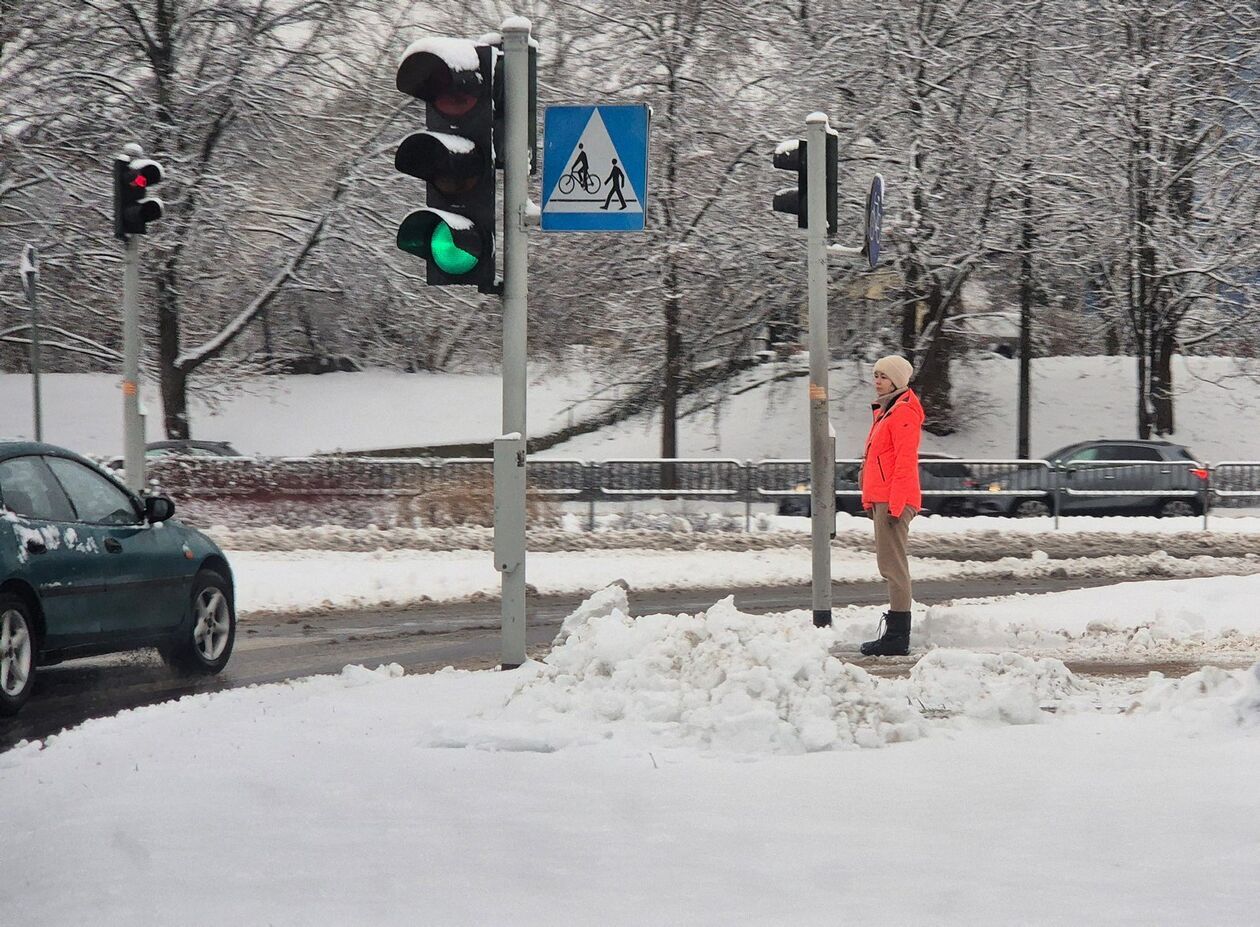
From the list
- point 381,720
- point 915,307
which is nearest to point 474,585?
point 381,720

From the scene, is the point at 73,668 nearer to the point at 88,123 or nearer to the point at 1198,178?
the point at 88,123

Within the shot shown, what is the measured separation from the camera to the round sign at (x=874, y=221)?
35.0 ft

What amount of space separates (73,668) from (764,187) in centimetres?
2048

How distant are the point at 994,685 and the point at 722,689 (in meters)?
1.40

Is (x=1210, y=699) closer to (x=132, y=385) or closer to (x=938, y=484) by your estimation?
(x=132, y=385)

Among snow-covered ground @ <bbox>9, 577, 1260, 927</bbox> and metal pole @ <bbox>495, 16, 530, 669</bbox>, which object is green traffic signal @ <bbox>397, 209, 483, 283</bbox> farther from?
snow-covered ground @ <bbox>9, 577, 1260, 927</bbox>

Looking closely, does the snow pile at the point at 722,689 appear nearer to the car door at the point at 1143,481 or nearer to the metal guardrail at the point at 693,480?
Result: the metal guardrail at the point at 693,480

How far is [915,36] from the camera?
2830 centimetres

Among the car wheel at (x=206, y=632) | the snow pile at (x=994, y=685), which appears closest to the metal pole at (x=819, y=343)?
the snow pile at (x=994, y=685)

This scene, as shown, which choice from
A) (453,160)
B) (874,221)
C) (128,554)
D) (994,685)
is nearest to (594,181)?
(453,160)

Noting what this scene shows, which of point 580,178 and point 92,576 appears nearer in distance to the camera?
point 580,178

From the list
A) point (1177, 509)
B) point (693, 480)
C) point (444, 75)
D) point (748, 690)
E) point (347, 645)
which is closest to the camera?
point (748, 690)

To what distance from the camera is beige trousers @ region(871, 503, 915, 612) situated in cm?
1021

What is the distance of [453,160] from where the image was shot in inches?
314
